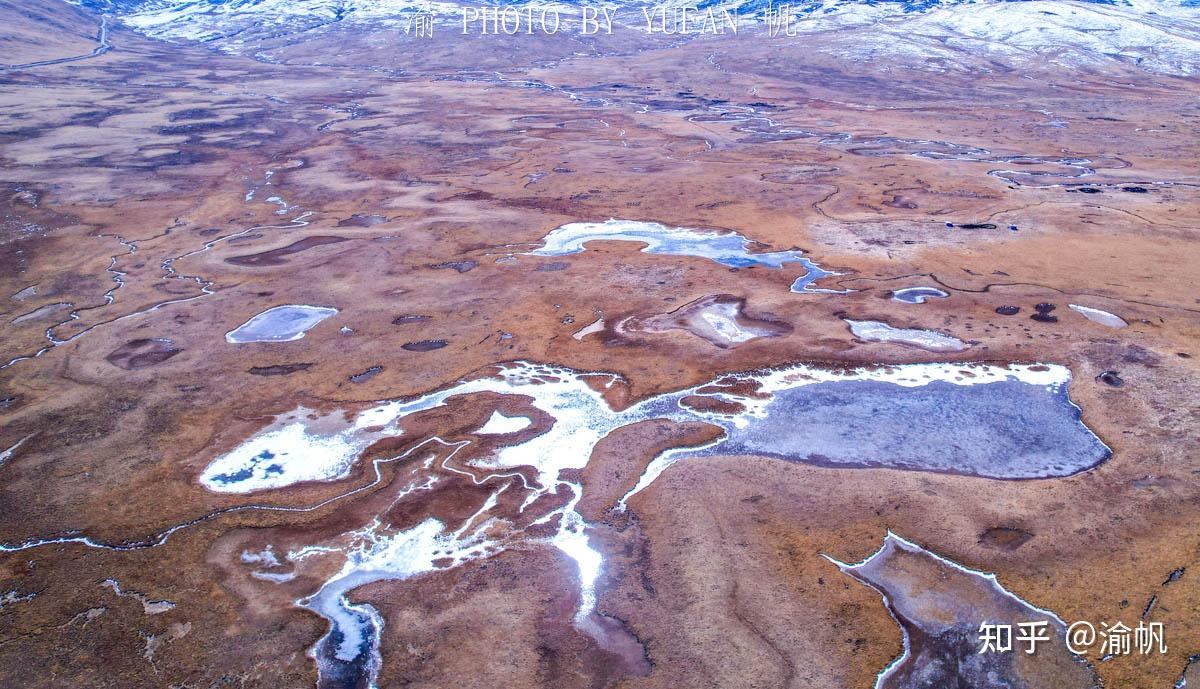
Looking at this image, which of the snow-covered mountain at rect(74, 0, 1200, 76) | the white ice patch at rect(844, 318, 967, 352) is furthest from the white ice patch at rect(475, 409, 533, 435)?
the snow-covered mountain at rect(74, 0, 1200, 76)

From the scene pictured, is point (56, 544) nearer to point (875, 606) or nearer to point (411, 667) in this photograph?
point (411, 667)

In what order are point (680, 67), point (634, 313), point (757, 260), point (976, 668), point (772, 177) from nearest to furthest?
point (976, 668) → point (634, 313) → point (757, 260) → point (772, 177) → point (680, 67)

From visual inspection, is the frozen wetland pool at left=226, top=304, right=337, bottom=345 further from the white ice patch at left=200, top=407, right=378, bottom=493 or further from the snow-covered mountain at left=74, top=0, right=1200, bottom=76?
the snow-covered mountain at left=74, top=0, right=1200, bottom=76

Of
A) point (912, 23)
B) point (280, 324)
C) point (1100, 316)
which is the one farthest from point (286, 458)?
point (912, 23)

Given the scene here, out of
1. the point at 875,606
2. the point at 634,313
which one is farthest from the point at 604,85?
the point at 875,606

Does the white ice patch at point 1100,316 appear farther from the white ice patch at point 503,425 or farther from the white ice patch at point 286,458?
the white ice patch at point 286,458
